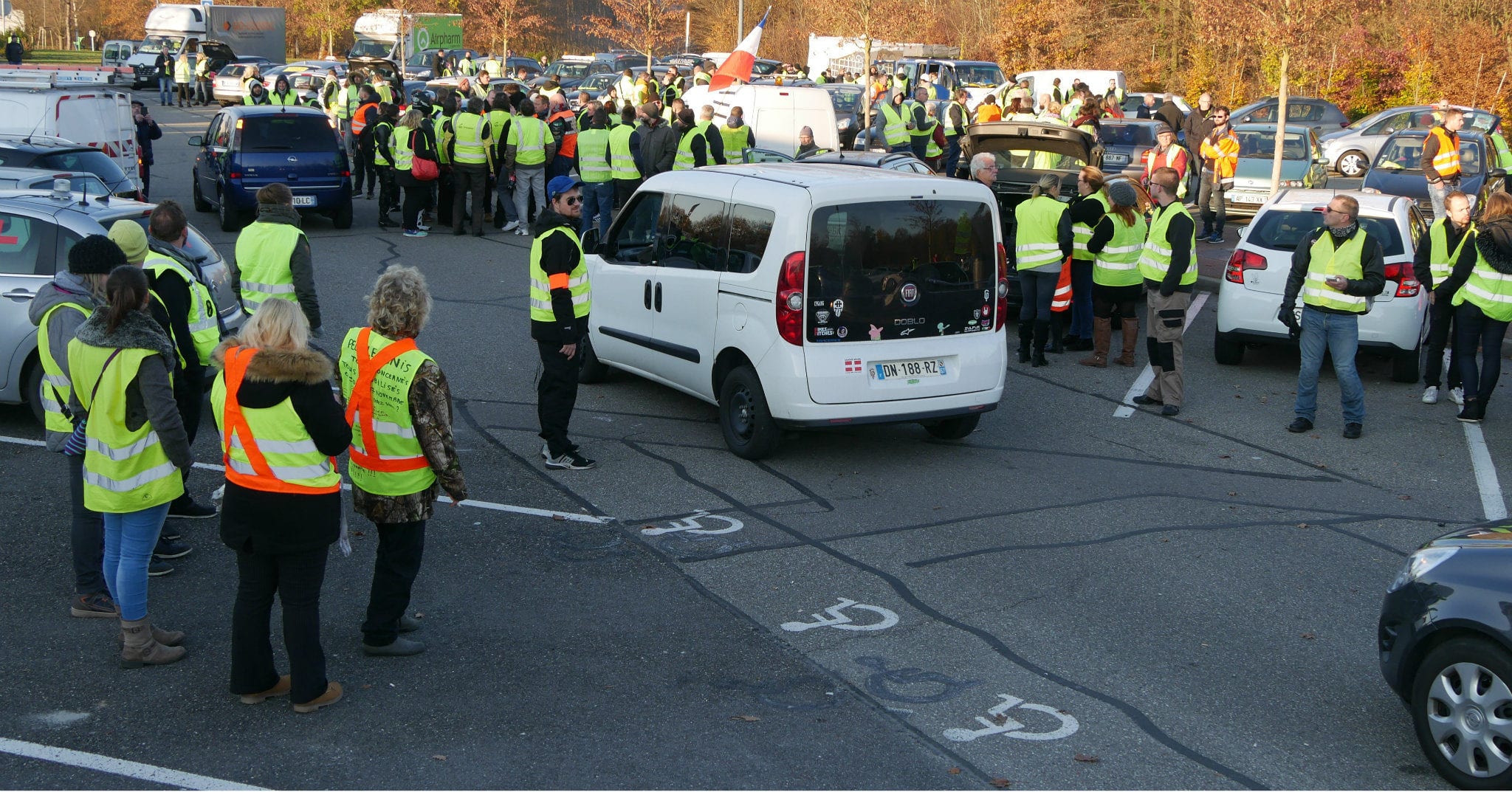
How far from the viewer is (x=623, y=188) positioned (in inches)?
712

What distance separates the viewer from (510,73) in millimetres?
46812

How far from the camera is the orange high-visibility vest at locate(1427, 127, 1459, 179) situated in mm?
17172

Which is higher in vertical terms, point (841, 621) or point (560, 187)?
point (560, 187)

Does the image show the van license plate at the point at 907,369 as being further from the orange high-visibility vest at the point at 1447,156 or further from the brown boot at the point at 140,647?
the orange high-visibility vest at the point at 1447,156

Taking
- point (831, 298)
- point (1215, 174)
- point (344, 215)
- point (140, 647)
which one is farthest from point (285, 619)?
point (1215, 174)

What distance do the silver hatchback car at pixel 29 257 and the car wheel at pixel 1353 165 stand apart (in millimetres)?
23105

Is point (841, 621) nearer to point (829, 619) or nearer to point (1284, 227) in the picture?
point (829, 619)

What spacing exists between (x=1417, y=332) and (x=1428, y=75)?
27.9 meters

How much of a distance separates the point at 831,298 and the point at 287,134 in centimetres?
1293

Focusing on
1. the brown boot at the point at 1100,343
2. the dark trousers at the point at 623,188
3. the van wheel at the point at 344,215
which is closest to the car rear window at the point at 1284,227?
the brown boot at the point at 1100,343

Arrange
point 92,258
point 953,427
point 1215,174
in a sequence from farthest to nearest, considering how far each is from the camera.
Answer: point 1215,174 → point 953,427 → point 92,258

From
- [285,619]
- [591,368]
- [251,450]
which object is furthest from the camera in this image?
[591,368]

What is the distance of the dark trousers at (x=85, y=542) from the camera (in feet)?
20.5

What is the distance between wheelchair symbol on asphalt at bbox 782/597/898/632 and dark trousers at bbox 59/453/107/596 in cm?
323
